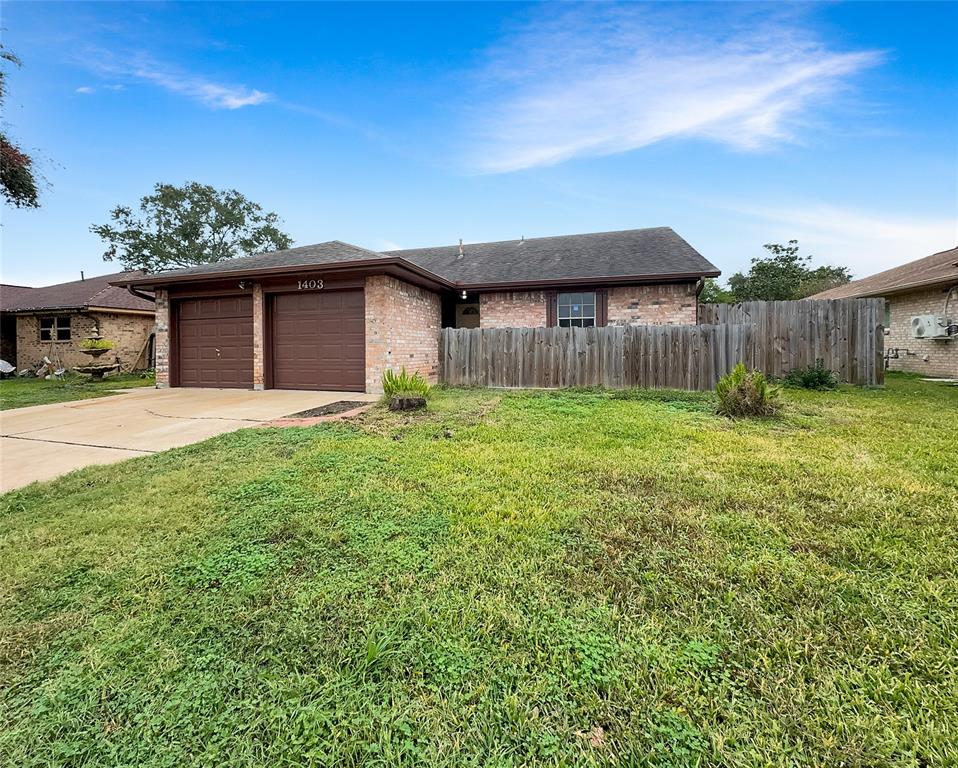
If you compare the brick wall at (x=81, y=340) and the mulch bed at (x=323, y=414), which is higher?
the brick wall at (x=81, y=340)

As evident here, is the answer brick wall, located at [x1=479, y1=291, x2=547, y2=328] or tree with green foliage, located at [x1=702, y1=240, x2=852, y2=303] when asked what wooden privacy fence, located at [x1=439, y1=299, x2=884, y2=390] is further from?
tree with green foliage, located at [x1=702, y1=240, x2=852, y2=303]

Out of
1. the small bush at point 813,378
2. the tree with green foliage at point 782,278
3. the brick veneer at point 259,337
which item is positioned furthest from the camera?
the tree with green foliage at point 782,278

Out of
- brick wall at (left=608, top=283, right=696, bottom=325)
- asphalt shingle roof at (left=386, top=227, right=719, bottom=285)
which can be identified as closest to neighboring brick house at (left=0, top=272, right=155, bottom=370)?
asphalt shingle roof at (left=386, top=227, right=719, bottom=285)

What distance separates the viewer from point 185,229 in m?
30.0

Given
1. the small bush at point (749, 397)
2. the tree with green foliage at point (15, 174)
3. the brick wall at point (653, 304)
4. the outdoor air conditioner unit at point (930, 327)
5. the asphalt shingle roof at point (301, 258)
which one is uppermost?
the tree with green foliage at point (15, 174)

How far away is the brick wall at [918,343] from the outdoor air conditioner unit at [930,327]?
0.76 feet

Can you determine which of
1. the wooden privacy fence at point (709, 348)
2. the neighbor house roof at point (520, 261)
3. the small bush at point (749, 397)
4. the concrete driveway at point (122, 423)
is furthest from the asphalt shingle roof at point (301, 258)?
the small bush at point (749, 397)

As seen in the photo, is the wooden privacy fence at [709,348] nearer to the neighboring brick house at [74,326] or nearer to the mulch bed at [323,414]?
the mulch bed at [323,414]

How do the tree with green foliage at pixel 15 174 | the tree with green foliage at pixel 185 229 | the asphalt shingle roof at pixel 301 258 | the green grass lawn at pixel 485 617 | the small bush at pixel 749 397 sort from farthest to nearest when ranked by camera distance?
the tree with green foliage at pixel 185 229, the tree with green foliage at pixel 15 174, the asphalt shingle roof at pixel 301 258, the small bush at pixel 749 397, the green grass lawn at pixel 485 617

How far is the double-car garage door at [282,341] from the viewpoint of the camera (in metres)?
9.78

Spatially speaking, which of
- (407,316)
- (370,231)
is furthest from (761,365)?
(370,231)

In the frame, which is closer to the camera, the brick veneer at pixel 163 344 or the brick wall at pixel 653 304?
the brick wall at pixel 653 304

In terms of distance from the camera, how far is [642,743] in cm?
133

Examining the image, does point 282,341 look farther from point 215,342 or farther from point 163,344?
point 163,344
